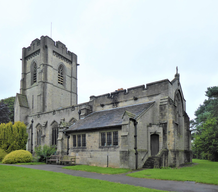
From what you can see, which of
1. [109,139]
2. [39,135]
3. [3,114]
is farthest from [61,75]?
[109,139]

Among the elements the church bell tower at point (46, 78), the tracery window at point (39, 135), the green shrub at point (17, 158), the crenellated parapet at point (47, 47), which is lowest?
the green shrub at point (17, 158)

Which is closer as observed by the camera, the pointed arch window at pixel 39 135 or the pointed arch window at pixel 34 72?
the pointed arch window at pixel 39 135

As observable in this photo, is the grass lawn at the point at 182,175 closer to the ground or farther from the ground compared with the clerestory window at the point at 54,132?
closer to the ground

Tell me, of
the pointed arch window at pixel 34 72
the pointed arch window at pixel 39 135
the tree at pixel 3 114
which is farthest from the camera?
the tree at pixel 3 114

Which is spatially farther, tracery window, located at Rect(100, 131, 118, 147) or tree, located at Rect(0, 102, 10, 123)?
tree, located at Rect(0, 102, 10, 123)

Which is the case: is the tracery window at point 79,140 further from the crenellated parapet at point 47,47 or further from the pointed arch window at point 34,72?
the crenellated parapet at point 47,47

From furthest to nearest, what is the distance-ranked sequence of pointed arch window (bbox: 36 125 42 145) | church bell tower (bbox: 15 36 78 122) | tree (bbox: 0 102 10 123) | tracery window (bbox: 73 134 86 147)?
tree (bbox: 0 102 10 123), church bell tower (bbox: 15 36 78 122), pointed arch window (bbox: 36 125 42 145), tracery window (bbox: 73 134 86 147)

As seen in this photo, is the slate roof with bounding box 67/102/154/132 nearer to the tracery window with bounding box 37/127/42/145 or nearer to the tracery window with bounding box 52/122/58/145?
the tracery window with bounding box 52/122/58/145

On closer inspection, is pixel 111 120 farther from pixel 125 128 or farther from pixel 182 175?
pixel 182 175

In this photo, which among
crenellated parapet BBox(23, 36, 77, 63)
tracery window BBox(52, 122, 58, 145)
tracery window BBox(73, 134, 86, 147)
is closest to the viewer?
tracery window BBox(73, 134, 86, 147)

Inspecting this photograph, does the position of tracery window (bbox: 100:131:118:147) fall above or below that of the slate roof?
below

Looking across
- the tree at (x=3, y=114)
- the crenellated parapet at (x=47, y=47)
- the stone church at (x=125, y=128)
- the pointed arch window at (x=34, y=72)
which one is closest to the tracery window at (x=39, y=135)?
the stone church at (x=125, y=128)

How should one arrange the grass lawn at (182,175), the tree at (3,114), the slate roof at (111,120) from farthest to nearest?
the tree at (3,114) → the slate roof at (111,120) → the grass lawn at (182,175)

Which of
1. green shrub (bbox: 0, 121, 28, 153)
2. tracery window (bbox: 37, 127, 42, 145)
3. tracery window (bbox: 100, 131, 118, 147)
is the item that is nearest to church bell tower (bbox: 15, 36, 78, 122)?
tracery window (bbox: 37, 127, 42, 145)
